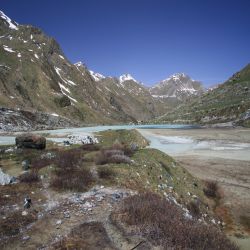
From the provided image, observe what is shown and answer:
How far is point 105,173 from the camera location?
794 inches

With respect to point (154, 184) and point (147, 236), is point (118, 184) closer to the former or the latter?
point (154, 184)

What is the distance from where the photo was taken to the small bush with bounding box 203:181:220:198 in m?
28.0

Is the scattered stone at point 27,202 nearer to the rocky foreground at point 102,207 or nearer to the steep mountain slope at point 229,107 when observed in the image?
the rocky foreground at point 102,207

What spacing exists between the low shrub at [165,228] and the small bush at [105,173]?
6.05 metres

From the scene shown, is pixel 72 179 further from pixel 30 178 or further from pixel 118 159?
pixel 118 159

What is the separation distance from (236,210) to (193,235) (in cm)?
1611

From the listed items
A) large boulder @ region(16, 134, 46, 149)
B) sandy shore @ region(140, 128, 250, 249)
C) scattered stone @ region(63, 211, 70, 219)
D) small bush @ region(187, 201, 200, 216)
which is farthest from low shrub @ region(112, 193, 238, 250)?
large boulder @ region(16, 134, 46, 149)

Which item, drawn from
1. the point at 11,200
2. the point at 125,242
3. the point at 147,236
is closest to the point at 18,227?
the point at 11,200

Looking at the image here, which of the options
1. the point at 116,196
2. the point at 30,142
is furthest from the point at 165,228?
the point at 30,142

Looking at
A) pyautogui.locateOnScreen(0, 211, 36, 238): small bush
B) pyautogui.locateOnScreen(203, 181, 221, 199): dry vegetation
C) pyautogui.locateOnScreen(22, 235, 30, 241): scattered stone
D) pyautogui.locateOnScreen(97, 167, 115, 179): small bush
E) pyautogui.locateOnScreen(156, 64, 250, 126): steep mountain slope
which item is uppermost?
pyautogui.locateOnScreen(156, 64, 250, 126): steep mountain slope

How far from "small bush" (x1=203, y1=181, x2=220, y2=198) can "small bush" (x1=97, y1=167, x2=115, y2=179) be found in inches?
487

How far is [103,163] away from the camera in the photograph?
76.0 ft

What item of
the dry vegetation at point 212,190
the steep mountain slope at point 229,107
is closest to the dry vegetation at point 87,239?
the dry vegetation at point 212,190

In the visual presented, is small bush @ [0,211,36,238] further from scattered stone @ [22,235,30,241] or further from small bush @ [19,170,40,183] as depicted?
small bush @ [19,170,40,183]
